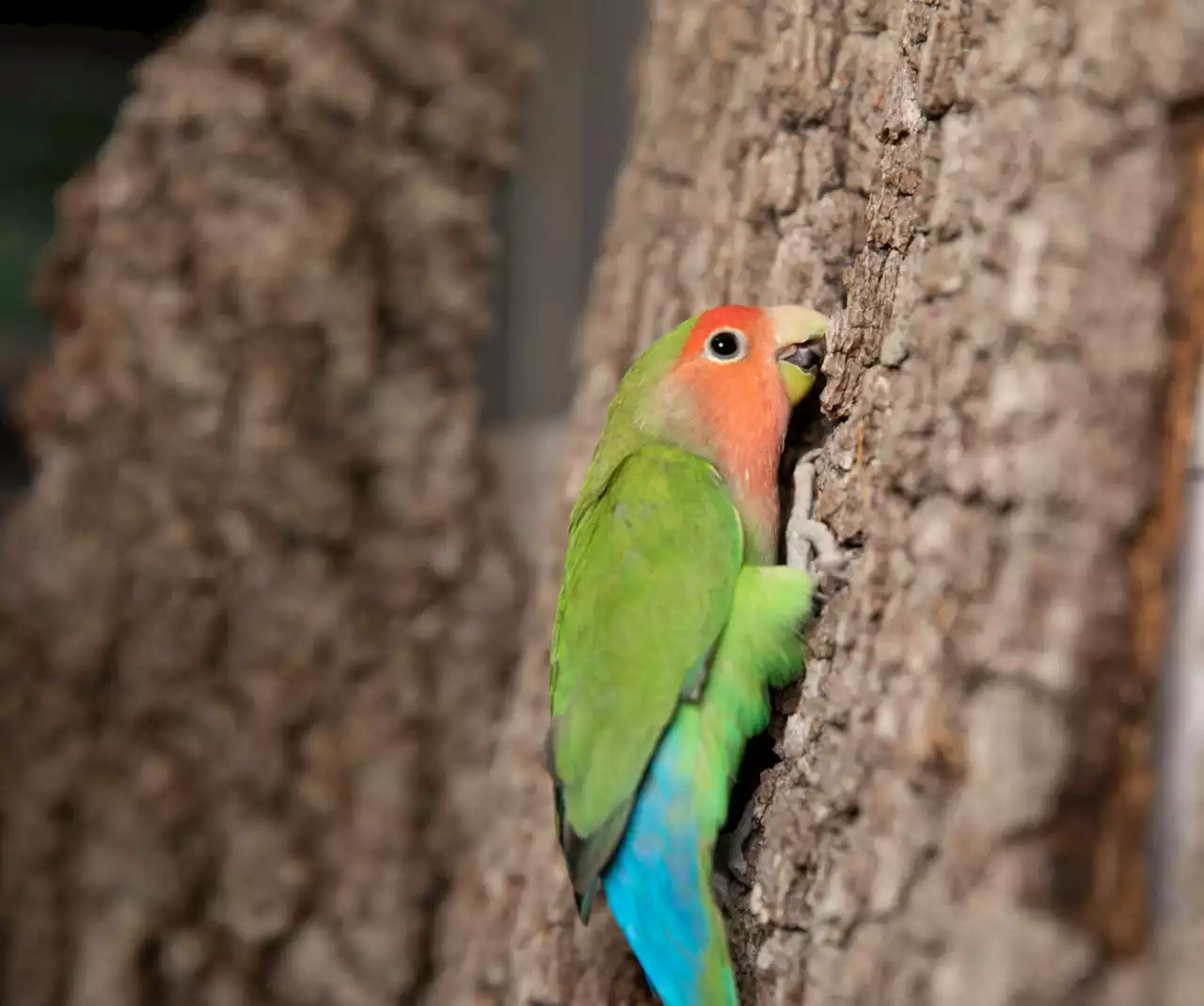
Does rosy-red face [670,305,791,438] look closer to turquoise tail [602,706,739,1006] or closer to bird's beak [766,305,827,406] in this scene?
bird's beak [766,305,827,406]

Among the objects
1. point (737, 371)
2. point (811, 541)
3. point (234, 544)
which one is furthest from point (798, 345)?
point (234, 544)

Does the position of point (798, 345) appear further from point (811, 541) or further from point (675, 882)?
point (675, 882)

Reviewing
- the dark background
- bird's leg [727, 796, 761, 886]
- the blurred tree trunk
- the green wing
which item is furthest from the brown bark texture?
the dark background

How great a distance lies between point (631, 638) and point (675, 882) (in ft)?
0.77

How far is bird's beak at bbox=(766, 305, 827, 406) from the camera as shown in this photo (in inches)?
47.9

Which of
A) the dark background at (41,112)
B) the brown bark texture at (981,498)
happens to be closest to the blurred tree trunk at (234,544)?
the dark background at (41,112)

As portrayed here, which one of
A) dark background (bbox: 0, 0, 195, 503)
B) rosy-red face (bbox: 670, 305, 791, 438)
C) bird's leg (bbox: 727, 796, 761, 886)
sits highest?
dark background (bbox: 0, 0, 195, 503)

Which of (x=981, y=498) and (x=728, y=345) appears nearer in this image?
(x=981, y=498)

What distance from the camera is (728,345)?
1215 millimetres

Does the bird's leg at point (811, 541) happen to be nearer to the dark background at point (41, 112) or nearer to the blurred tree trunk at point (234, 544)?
the blurred tree trunk at point (234, 544)

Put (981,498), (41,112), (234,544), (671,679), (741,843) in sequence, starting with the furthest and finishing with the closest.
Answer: (41,112) < (234,544) < (741,843) < (671,679) < (981,498)

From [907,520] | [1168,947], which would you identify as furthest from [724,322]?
[1168,947]

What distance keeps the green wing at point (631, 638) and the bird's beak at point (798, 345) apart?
15cm

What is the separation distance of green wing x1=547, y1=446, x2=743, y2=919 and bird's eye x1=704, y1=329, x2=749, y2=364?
5.1 inches
